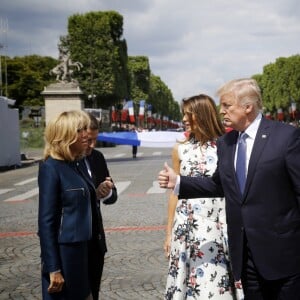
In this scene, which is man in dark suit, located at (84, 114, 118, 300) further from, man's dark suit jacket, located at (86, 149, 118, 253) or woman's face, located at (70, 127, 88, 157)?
woman's face, located at (70, 127, 88, 157)

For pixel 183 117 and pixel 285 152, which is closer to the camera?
pixel 285 152

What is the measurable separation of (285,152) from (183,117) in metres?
1.14

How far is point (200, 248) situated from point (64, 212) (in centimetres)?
104

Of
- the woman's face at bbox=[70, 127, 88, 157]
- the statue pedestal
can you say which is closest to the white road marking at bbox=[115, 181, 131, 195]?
the woman's face at bbox=[70, 127, 88, 157]

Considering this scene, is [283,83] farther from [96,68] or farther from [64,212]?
[64,212]

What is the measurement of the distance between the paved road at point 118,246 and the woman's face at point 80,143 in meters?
2.30

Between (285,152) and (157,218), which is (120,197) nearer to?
(157,218)

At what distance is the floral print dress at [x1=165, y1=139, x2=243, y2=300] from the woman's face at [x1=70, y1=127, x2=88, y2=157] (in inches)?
33.3

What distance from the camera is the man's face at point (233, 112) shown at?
3189 millimetres

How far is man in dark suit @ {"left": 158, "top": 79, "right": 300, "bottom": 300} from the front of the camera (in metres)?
3.06

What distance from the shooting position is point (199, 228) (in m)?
3.79

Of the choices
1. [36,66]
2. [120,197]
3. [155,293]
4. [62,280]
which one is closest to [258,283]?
[62,280]

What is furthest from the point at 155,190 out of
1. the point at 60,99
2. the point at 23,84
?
the point at 23,84

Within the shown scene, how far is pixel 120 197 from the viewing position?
13.1 m
